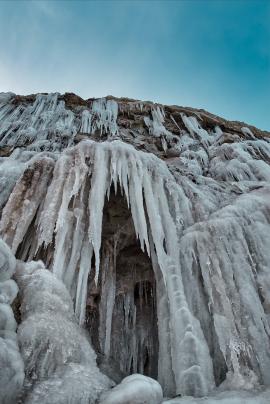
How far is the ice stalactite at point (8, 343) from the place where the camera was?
2734 millimetres

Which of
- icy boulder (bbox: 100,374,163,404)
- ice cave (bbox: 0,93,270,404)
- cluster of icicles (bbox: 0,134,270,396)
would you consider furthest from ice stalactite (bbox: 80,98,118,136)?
icy boulder (bbox: 100,374,163,404)

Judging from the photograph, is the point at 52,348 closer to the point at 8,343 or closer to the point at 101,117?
the point at 8,343

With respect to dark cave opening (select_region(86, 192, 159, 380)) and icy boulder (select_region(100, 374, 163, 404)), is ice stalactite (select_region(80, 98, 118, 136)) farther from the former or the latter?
icy boulder (select_region(100, 374, 163, 404))

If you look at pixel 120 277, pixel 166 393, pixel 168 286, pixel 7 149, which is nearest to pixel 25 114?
pixel 7 149

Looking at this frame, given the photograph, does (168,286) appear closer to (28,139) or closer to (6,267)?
(6,267)

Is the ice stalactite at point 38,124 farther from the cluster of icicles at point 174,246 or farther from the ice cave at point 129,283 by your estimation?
the cluster of icicles at point 174,246

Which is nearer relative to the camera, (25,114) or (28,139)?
(28,139)

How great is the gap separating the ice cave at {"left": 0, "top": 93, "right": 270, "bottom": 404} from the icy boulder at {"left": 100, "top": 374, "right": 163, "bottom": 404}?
1 cm

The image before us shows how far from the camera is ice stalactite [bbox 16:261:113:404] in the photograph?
3.09m

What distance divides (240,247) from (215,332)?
1.71 meters

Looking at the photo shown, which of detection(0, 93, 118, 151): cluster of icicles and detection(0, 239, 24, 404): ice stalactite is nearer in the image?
detection(0, 239, 24, 404): ice stalactite

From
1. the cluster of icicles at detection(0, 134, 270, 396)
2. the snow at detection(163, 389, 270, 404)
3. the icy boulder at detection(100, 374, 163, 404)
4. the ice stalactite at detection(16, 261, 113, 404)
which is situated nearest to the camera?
the icy boulder at detection(100, 374, 163, 404)

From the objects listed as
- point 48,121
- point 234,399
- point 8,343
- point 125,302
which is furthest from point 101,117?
point 234,399

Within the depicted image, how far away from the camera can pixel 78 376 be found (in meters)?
3.40
